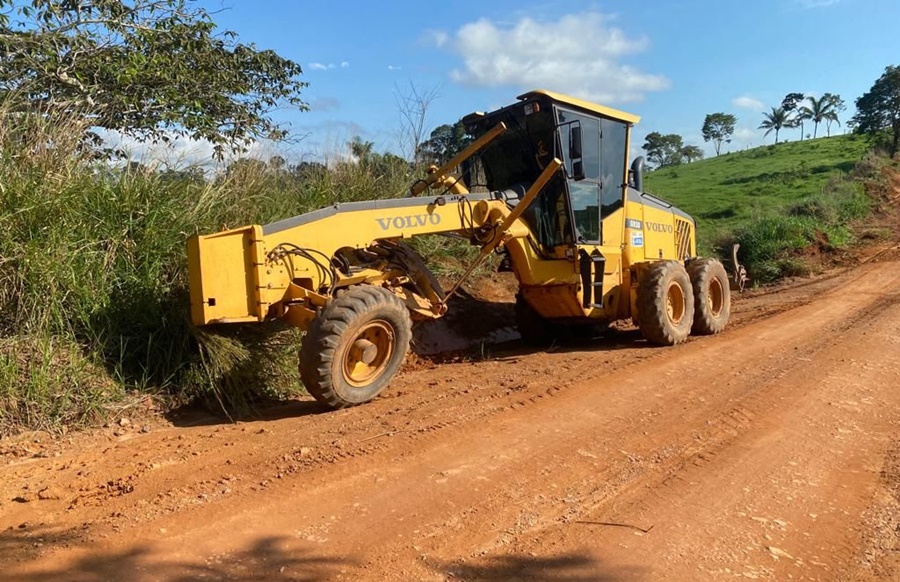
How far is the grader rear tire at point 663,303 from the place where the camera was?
24.7 feet

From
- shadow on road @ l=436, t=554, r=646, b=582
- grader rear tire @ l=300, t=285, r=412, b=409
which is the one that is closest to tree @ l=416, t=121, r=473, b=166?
grader rear tire @ l=300, t=285, r=412, b=409

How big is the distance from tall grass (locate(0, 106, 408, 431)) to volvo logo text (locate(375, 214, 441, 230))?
4.56ft

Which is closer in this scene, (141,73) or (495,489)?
(495,489)

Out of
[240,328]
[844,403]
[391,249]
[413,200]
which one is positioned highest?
[413,200]

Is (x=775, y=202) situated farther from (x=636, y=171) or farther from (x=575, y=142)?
(x=575, y=142)

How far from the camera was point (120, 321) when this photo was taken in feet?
16.9

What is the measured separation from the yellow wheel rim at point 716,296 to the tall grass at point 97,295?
19.4ft

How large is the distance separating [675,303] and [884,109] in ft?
109

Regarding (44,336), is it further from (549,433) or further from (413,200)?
(549,433)

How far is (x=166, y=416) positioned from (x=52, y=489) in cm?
153

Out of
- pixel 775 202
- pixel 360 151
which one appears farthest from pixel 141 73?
pixel 775 202

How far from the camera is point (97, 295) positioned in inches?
199

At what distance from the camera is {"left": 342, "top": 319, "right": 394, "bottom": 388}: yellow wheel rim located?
16.8 feet

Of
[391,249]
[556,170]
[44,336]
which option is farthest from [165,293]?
[556,170]
